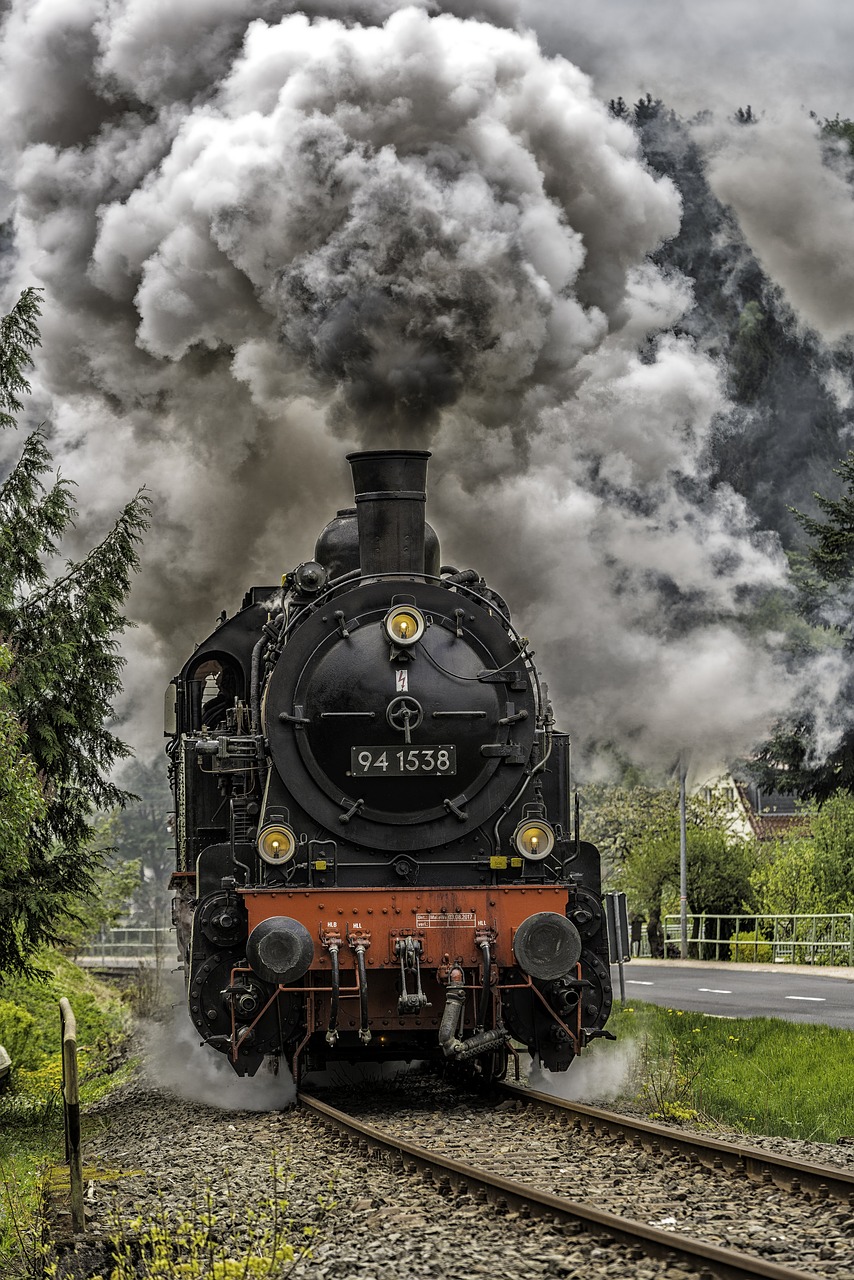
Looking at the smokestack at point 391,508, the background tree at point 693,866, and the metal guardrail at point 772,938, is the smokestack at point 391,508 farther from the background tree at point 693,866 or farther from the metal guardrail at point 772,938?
the background tree at point 693,866

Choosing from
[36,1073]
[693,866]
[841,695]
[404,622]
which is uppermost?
[841,695]

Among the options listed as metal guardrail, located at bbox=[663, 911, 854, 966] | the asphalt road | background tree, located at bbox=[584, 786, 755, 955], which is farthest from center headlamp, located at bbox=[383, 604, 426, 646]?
background tree, located at bbox=[584, 786, 755, 955]

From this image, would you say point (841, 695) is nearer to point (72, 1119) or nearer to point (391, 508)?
point (391, 508)

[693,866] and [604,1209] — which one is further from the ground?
[693,866]

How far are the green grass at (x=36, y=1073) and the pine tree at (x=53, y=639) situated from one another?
Result: 3.37 ft

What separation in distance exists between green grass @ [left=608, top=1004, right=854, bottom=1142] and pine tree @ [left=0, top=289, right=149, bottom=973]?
5.17 m

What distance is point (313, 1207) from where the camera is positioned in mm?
6660

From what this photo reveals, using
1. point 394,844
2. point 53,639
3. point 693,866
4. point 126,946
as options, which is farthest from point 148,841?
point 394,844

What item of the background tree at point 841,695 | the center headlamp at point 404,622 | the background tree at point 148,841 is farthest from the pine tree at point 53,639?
the background tree at point 148,841

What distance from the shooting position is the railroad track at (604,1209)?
→ 5.35 m

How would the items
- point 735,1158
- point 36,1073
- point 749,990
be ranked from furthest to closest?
1. point 749,990
2. point 36,1073
3. point 735,1158

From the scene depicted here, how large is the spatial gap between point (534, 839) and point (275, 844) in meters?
1.72

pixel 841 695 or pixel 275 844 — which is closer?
pixel 275 844

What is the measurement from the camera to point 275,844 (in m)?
9.88
